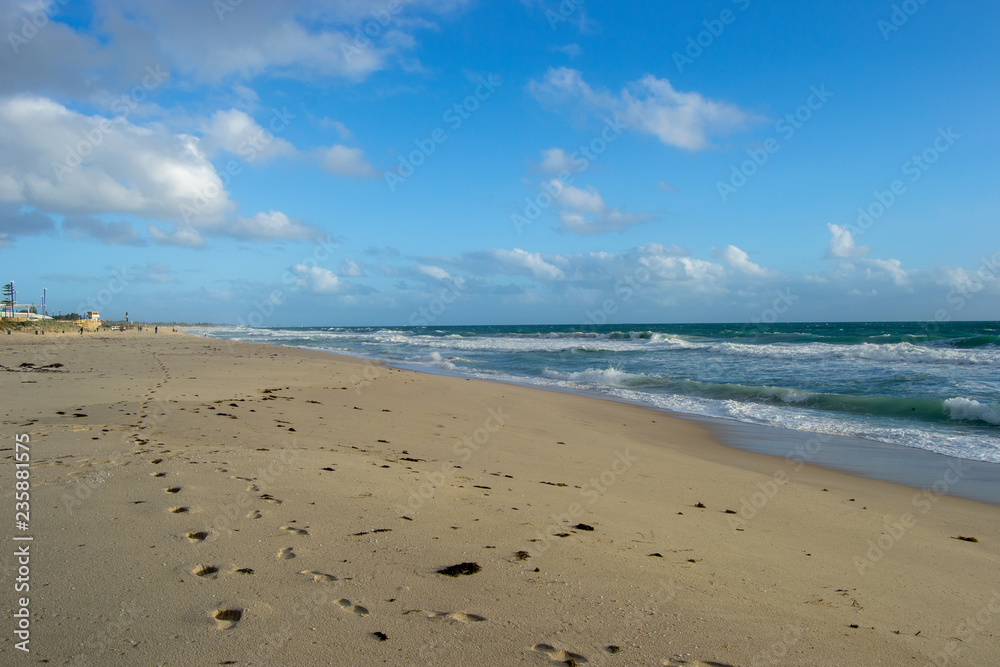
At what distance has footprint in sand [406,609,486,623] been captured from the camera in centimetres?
262

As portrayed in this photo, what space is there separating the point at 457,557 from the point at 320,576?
2.72 ft

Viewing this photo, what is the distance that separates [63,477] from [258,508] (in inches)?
69.0

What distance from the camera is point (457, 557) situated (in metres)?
3.31

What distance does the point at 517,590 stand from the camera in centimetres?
295

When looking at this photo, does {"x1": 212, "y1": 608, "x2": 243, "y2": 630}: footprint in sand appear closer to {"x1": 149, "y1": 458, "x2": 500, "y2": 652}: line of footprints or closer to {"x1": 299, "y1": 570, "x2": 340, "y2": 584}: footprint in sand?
{"x1": 149, "y1": 458, "x2": 500, "y2": 652}: line of footprints

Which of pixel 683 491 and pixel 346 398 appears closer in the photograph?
pixel 683 491

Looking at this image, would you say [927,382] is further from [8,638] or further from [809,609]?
[8,638]

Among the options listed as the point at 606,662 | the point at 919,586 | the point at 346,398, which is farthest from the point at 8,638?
the point at 346,398

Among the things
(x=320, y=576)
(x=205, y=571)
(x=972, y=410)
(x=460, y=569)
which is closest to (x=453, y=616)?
(x=460, y=569)

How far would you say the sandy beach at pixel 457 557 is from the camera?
8.07 feet

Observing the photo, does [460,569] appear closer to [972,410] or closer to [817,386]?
[972,410]

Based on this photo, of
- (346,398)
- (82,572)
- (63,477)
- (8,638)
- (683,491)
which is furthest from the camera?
(346,398)

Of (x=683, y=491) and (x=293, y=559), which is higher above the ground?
(x=293, y=559)

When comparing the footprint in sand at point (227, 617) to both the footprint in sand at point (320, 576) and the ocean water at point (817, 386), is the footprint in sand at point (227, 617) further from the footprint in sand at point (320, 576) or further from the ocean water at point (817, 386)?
the ocean water at point (817, 386)
